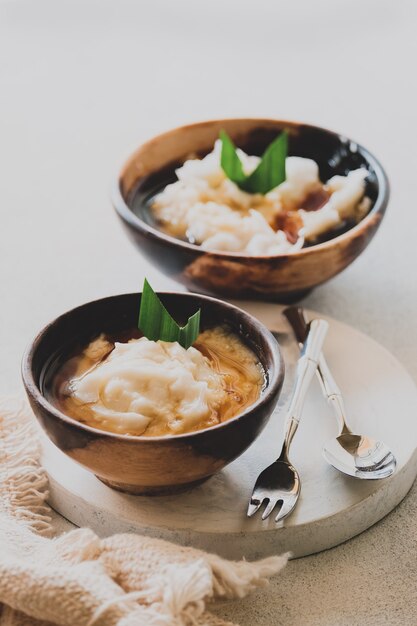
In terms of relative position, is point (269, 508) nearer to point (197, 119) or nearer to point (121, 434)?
point (121, 434)

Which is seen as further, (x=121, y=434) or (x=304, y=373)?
(x=304, y=373)

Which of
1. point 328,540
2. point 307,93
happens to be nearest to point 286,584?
point 328,540

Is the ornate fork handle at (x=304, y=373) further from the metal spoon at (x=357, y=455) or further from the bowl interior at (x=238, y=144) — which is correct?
the bowl interior at (x=238, y=144)

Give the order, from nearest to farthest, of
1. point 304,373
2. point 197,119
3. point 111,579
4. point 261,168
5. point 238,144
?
point 111,579, point 304,373, point 261,168, point 238,144, point 197,119

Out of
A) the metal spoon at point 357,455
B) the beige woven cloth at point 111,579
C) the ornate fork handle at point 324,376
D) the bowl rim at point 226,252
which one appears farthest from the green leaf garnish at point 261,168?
the beige woven cloth at point 111,579

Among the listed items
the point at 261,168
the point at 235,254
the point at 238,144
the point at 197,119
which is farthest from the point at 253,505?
the point at 197,119

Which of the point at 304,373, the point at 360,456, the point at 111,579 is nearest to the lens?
the point at 111,579
